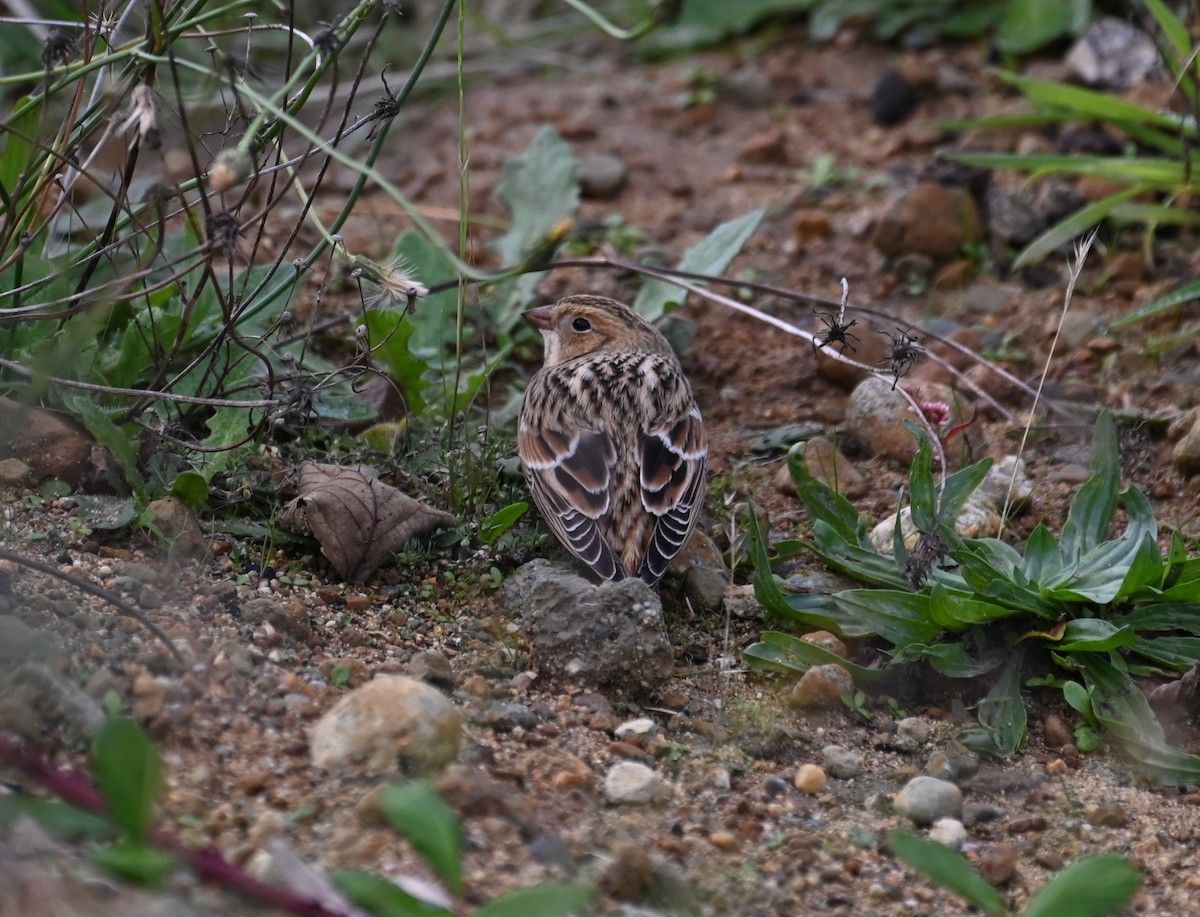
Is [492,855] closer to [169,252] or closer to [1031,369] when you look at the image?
[169,252]

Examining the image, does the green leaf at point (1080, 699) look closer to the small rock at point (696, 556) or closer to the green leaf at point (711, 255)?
the small rock at point (696, 556)

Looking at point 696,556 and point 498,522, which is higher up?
point 498,522

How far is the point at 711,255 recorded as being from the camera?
5.75 metres

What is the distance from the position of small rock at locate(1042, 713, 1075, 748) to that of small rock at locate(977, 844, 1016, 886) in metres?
0.70

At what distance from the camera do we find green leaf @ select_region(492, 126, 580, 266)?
636cm

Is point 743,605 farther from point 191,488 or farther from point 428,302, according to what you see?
point 428,302

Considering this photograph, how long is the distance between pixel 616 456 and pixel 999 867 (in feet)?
6.56

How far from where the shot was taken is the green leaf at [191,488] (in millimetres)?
4230

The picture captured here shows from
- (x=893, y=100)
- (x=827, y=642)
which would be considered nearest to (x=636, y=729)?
(x=827, y=642)

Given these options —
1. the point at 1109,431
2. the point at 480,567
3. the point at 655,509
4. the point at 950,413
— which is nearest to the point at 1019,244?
the point at 950,413

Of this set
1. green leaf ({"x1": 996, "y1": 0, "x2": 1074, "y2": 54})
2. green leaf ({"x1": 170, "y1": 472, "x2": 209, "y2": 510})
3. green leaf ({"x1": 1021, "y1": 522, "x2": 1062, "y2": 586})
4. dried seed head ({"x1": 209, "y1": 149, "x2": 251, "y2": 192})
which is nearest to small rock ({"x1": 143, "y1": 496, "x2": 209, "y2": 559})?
green leaf ({"x1": 170, "y1": 472, "x2": 209, "y2": 510})

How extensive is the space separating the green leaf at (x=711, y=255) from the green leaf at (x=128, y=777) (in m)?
3.55

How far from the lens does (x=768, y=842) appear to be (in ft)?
11.0

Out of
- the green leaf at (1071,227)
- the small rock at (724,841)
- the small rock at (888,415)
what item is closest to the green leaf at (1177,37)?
the green leaf at (1071,227)
